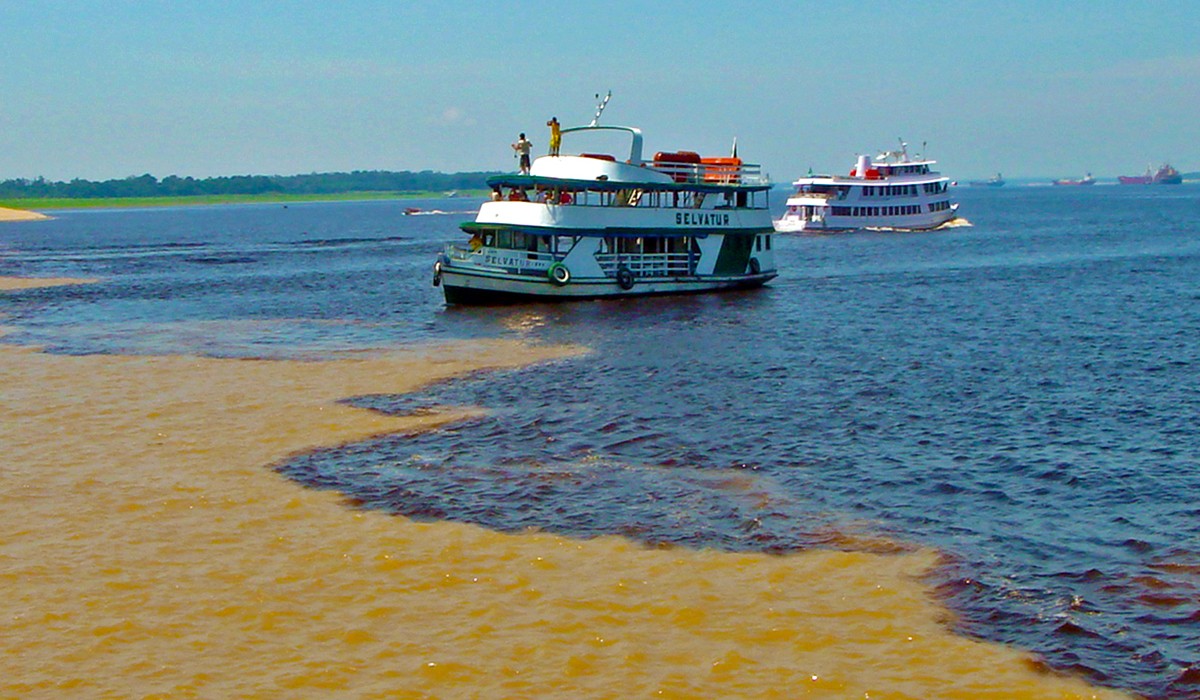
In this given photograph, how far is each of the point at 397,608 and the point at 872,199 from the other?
9402cm

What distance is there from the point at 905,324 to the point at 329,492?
27.0 m

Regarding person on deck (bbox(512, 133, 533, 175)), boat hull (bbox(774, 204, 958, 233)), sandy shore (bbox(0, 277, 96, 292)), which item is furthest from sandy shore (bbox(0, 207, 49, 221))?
person on deck (bbox(512, 133, 533, 175))

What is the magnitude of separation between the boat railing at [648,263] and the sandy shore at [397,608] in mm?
27141

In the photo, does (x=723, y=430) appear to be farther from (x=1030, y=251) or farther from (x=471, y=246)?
(x=1030, y=251)

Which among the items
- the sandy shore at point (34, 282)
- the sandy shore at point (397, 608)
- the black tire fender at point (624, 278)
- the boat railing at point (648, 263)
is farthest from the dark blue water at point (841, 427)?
the sandy shore at point (34, 282)

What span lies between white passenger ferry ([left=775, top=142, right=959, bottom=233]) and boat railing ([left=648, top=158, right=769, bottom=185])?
176ft

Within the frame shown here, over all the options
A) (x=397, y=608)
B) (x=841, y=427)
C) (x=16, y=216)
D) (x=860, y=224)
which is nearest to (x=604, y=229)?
(x=841, y=427)

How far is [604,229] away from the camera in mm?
44594

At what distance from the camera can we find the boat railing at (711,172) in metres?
47.9

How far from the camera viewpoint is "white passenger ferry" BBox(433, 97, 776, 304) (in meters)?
43.7

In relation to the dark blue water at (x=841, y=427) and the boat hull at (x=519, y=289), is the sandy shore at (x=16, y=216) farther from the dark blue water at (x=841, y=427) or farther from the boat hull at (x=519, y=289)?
the boat hull at (x=519, y=289)

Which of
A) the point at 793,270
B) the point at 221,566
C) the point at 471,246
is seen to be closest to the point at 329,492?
the point at 221,566

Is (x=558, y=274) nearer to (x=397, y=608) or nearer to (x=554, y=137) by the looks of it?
(x=554, y=137)

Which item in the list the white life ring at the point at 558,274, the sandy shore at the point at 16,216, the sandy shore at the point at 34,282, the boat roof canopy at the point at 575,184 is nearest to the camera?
the boat roof canopy at the point at 575,184
